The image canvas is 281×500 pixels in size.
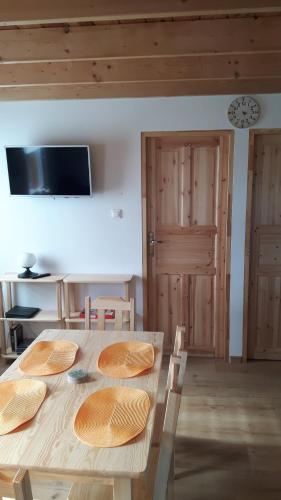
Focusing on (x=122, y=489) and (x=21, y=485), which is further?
(x=122, y=489)

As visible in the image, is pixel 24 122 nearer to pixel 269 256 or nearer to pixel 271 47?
pixel 271 47

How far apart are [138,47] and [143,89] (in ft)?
2.74

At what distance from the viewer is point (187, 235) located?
3.42 m

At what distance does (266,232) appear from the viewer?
3.33 m

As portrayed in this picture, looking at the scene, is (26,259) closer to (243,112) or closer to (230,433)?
(230,433)

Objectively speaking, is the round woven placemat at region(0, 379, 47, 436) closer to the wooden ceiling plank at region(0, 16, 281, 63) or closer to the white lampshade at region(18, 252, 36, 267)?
the white lampshade at region(18, 252, 36, 267)

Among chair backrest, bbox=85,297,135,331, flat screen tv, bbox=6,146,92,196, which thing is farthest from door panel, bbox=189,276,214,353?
flat screen tv, bbox=6,146,92,196

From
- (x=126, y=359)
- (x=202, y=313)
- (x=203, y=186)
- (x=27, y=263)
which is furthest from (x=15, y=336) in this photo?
(x=203, y=186)

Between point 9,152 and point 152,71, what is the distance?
143 cm

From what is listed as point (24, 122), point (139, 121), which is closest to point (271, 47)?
point (139, 121)

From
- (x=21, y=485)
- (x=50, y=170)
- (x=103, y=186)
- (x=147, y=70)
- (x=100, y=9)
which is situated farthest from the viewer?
(x=103, y=186)

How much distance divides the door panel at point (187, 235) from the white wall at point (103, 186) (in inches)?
4.9

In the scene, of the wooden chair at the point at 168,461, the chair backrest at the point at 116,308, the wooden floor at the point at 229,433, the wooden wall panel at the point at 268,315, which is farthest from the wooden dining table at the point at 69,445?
the wooden wall panel at the point at 268,315

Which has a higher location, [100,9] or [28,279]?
[100,9]
